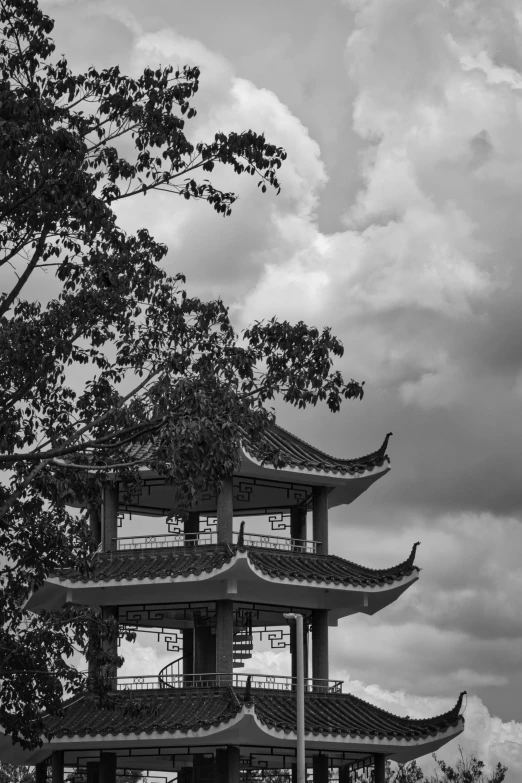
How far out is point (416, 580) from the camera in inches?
1133

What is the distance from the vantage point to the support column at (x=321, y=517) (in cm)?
2906

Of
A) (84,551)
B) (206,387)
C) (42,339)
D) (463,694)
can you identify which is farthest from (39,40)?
(463,694)

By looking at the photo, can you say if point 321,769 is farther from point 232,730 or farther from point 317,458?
point 317,458

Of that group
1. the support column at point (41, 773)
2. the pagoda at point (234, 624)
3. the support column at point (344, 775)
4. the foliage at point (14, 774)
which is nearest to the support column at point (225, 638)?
the pagoda at point (234, 624)

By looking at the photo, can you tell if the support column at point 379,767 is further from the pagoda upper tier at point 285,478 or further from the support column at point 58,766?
the support column at point 58,766

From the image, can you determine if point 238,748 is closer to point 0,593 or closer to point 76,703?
point 76,703

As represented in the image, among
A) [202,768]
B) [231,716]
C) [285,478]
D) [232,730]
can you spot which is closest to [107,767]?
[202,768]

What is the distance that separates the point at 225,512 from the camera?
90.8ft

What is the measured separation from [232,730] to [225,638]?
264 cm

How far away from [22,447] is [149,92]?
6.78 meters

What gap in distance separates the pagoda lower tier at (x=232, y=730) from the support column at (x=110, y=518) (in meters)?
3.59

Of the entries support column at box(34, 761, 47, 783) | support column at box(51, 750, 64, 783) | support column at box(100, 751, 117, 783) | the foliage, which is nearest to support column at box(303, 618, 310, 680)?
support column at box(100, 751, 117, 783)

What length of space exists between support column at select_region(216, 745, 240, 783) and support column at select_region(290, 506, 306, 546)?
673 cm

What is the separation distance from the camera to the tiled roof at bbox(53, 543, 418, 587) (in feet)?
86.2
